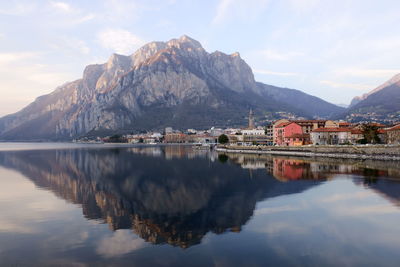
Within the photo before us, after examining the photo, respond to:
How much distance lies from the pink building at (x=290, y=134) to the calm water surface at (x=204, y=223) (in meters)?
75.6

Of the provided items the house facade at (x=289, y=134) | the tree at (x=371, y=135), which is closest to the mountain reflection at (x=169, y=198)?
the tree at (x=371, y=135)

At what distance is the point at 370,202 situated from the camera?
3297 centimetres

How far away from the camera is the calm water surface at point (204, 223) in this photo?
62.5 feet

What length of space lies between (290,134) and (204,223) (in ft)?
358

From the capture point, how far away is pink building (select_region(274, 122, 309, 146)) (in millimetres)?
122144

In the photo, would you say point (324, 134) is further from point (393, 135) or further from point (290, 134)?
point (393, 135)

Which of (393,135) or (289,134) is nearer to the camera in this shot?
(393,135)

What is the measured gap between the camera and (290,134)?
129 m

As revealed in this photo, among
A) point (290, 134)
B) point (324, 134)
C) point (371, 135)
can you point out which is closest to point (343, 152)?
point (371, 135)

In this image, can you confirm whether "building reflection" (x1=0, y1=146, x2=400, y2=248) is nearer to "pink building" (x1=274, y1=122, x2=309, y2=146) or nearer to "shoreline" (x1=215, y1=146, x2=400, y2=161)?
"shoreline" (x1=215, y1=146, x2=400, y2=161)

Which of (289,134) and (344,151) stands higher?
(289,134)

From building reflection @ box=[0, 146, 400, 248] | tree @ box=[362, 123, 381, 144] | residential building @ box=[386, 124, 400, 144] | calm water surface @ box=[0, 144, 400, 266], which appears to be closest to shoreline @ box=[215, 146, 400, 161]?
tree @ box=[362, 123, 381, 144]

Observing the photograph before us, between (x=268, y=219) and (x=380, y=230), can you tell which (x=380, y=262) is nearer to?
(x=380, y=230)

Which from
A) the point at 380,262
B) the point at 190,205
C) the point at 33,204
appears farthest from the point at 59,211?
the point at 380,262
